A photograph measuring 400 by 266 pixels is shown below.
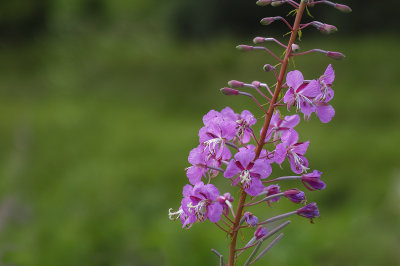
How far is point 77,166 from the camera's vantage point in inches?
354

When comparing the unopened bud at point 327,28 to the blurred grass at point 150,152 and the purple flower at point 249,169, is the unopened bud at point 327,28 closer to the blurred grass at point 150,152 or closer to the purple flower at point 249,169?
the purple flower at point 249,169

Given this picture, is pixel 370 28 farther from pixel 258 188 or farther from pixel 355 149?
pixel 258 188

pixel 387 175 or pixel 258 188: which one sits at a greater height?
pixel 258 188

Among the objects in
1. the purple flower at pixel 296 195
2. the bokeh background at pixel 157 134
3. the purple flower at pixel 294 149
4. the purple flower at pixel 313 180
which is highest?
the purple flower at pixel 294 149

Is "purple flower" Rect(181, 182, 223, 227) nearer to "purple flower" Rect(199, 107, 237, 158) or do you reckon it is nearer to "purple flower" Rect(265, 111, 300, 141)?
"purple flower" Rect(199, 107, 237, 158)

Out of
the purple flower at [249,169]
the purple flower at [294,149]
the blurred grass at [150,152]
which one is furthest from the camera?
the blurred grass at [150,152]

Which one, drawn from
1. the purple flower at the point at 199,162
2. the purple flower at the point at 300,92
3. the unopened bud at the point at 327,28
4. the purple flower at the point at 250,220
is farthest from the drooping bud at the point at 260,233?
the unopened bud at the point at 327,28

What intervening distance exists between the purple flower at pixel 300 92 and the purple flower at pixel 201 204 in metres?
0.29

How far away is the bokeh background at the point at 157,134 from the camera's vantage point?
3918 millimetres

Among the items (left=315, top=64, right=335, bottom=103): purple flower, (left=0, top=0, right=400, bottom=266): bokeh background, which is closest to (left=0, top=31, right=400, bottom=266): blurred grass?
(left=0, top=0, right=400, bottom=266): bokeh background

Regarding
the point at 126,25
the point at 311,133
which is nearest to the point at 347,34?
the point at 311,133

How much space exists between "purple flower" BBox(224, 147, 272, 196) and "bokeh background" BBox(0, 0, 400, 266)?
1.53 meters

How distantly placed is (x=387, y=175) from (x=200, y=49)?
9.87m

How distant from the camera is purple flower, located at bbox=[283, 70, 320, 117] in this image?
4.84ft
